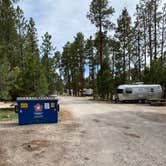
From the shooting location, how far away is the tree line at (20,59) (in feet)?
78.8

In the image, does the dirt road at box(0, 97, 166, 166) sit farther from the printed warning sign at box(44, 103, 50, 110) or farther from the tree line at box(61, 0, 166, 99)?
the tree line at box(61, 0, 166, 99)

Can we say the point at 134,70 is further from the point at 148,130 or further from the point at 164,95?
the point at 148,130

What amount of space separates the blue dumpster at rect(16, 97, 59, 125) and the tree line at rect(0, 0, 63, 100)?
7575 mm

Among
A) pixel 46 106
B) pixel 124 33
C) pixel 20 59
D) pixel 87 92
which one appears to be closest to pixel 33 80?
pixel 46 106

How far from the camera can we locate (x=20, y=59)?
174 ft

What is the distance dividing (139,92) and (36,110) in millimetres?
23820

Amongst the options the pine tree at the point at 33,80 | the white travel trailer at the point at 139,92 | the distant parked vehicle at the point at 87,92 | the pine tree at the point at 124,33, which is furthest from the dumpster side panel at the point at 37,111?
the distant parked vehicle at the point at 87,92

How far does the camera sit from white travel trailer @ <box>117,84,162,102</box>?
36.3 m

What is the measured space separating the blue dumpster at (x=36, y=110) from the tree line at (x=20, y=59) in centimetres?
758

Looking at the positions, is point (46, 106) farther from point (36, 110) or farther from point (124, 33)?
point (124, 33)

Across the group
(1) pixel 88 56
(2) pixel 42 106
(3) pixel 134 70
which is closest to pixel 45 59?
(1) pixel 88 56

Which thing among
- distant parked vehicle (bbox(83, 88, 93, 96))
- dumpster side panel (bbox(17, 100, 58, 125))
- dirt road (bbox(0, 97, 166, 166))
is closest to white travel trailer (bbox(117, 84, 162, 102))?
dumpster side panel (bbox(17, 100, 58, 125))

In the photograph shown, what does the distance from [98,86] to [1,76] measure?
21.9m

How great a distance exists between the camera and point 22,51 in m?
53.7
